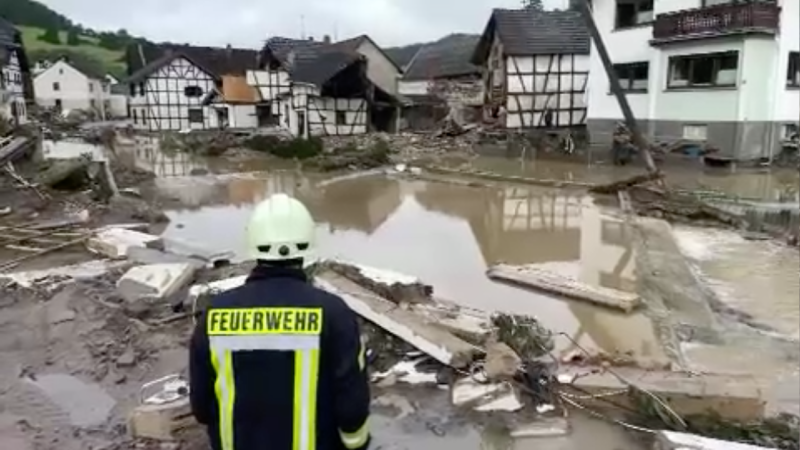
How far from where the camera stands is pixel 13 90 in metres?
34.1

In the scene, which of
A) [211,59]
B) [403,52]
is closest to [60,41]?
[211,59]

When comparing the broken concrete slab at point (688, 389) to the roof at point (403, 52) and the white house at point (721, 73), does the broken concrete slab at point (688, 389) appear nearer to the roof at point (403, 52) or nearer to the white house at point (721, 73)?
the white house at point (721, 73)

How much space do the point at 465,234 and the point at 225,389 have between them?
1046cm

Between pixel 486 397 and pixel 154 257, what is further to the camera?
pixel 154 257

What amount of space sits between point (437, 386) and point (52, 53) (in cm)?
7962

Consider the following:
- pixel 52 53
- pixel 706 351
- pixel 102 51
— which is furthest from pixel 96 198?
pixel 102 51

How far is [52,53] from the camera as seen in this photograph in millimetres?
72688

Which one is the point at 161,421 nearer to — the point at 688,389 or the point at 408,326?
the point at 408,326

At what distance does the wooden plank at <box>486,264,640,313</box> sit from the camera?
25.6ft

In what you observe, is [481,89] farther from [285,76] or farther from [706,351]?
[706,351]

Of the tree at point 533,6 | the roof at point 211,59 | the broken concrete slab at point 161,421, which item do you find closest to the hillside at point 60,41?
the roof at point 211,59

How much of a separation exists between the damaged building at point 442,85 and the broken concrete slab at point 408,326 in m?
28.3

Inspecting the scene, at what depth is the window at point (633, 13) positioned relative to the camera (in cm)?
2355

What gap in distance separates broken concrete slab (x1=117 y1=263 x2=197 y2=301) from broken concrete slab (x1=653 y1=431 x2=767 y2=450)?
516 centimetres
